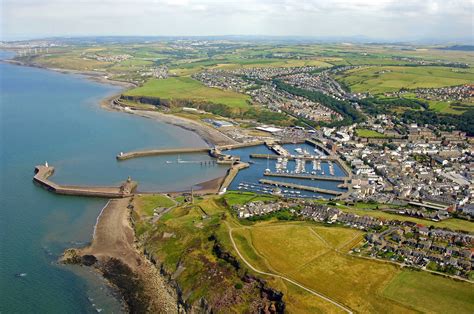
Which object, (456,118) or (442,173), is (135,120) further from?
(456,118)

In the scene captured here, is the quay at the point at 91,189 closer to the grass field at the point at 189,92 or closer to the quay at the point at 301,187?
the quay at the point at 301,187

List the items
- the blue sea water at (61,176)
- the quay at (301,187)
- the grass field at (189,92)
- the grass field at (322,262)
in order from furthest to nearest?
1. the grass field at (189,92)
2. the quay at (301,187)
3. the blue sea water at (61,176)
4. the grass field at (322,262)

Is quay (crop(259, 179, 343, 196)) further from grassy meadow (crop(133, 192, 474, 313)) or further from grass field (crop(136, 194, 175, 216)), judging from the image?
grass field (crop(136, 194, 175, 216))

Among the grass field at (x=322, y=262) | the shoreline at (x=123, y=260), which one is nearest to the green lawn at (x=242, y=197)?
the shoreline at (x=123, y=260)

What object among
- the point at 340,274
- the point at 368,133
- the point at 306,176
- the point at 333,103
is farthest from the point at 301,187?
the point at 333,103

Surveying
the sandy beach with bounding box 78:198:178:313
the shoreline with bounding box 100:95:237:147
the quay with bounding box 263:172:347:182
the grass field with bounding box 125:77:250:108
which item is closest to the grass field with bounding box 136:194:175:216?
the sandy beach with bounding box 78:198:178:313

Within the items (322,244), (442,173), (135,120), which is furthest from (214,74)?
(322,244)
